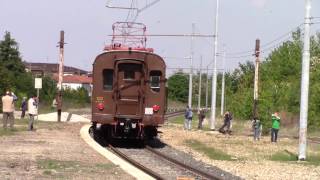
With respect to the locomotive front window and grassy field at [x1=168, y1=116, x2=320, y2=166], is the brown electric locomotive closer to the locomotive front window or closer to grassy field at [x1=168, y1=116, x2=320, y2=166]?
the locomotive front window

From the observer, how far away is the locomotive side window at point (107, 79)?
25.5 metres

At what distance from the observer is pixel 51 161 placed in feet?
57.4

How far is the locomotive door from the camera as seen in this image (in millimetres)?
25391

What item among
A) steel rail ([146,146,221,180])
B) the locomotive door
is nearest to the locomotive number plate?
the locomotive door

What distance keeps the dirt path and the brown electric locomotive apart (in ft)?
5.40

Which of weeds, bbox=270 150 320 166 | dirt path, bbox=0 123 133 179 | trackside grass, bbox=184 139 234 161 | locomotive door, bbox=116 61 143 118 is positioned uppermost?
locomotive door, bbox=116 61 143 118

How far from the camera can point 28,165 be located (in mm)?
16375

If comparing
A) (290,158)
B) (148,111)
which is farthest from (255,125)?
(148,111)

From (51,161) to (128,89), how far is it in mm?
8326

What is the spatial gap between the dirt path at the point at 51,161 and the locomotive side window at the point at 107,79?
7.09ft

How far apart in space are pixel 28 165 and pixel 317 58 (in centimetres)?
6366

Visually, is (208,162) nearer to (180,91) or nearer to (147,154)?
(147,154)

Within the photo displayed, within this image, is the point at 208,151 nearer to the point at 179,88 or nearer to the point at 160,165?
the point at 160,165

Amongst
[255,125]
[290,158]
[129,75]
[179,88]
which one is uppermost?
[179,88]
